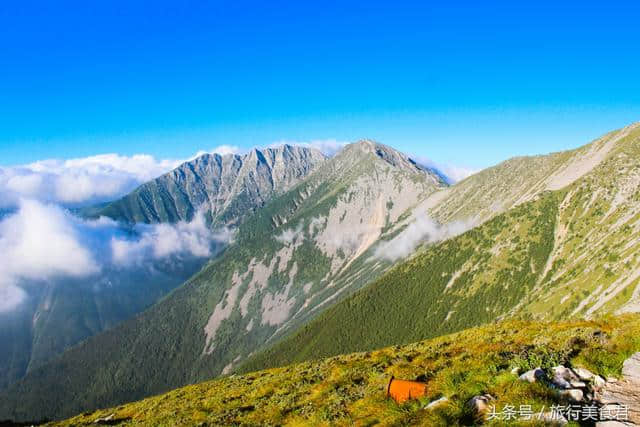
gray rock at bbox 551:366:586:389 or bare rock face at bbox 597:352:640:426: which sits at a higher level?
gray rock at bbox 551:366:586:389

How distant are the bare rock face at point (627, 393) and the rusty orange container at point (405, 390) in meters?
6.50

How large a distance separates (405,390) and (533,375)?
17.8ft

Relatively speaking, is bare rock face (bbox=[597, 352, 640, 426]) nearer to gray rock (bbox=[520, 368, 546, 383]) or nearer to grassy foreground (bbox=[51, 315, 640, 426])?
grassy foreground (bbox=[51, 315, 640, 426])

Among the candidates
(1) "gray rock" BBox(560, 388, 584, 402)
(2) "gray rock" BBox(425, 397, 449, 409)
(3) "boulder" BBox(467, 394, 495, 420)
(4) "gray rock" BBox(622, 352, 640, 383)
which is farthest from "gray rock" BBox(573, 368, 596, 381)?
(2) "gray rock" BBox(425, 397, 449, 409)

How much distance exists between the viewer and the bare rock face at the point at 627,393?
11750 millimetres

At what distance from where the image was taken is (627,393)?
1286 centimetres

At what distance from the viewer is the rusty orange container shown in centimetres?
1631

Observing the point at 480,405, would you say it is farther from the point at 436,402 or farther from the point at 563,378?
the point at 563,378

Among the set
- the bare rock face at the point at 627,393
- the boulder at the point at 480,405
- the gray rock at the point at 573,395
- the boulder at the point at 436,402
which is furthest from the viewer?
the boulder at the point at 436,402

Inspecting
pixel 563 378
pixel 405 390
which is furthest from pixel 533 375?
pixel 405 390

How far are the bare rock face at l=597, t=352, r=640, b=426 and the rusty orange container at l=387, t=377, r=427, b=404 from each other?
6498 millimetres

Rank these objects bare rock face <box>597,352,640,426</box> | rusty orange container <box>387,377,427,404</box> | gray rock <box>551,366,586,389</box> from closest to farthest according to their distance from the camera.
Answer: bare rock face <box>597,352,640,426</box> < gray rock <box>551,366,586,389</box> < rusty orange container <box>387,377,427,404</box>

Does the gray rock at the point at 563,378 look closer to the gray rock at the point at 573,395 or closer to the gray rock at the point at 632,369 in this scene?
the gray rock at the point at 573,395

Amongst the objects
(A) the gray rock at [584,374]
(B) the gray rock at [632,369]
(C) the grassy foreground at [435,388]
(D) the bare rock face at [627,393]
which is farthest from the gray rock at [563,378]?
(B) the gray rock at [632,369]
